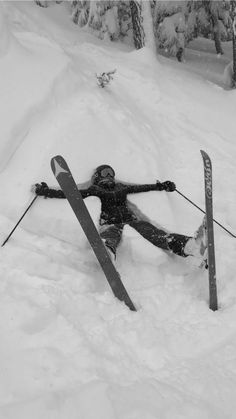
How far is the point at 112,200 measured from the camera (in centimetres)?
645

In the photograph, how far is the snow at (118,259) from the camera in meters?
3.54

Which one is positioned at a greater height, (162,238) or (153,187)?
(153,187)

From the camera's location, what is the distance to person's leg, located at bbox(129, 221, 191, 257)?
5.58m

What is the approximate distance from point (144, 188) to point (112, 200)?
0.56m

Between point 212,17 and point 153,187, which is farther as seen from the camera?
A: point 212,17

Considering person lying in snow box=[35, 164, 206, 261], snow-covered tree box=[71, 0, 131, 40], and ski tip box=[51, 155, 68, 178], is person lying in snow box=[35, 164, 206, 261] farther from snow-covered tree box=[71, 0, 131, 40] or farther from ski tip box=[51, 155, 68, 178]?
snow-covered tree box=[71, 0, 131, 40]

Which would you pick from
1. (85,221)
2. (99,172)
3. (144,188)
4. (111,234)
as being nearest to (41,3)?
(99,172)

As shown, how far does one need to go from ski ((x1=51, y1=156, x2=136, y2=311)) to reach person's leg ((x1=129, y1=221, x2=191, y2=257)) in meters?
1.11

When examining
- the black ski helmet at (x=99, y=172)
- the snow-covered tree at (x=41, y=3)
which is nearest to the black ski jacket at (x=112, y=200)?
the black ski helmet at (x=99, y=172)

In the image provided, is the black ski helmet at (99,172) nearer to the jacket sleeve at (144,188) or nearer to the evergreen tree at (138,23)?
Result: the jacket sleeve at (144,188)

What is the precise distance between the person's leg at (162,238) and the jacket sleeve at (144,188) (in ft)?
2.16

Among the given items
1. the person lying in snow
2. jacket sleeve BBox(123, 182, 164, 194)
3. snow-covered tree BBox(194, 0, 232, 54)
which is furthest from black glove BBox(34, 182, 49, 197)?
snow-covered tree BBox(194, 0, 232, 54)

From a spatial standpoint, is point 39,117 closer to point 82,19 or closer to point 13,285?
point 13,285

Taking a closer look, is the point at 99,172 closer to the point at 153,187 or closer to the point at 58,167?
the point at 153,187
